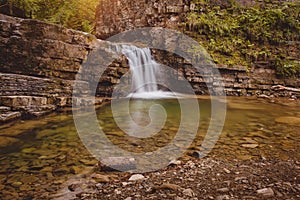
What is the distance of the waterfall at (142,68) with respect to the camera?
31.1 feet

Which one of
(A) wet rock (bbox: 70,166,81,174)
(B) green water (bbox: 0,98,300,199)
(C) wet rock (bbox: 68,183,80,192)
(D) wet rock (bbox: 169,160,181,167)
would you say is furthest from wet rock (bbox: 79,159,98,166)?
(D) wet rock (bbox: 169,160,181,167)

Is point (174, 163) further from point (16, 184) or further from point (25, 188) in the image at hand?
point (16, 184)

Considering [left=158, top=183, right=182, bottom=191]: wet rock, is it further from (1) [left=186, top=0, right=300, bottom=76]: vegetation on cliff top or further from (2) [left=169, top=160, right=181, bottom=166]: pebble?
(1) [left=186, top=0, right=300, bottom=76]: vegetation on cliff top

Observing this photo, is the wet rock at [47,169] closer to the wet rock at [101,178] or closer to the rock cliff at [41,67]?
the wet rock at [101,178]

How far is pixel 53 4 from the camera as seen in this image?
10992mm

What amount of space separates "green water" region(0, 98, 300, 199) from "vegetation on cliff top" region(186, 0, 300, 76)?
6.71 metres

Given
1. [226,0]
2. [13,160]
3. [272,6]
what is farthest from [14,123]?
[272,6]

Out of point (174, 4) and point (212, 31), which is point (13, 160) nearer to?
point (212, 31)

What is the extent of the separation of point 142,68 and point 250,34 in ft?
23.0

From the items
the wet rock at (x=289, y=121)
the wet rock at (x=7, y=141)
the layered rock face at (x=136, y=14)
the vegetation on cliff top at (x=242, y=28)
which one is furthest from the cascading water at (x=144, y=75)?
the wet rock at (x=7, y=141)

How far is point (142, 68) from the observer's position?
10.1 meters

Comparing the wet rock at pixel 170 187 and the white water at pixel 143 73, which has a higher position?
the white water at pixel 143 73

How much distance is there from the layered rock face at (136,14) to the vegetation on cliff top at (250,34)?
3.43ft

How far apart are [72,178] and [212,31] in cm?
1150
